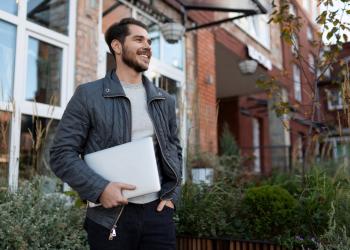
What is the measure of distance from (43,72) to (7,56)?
19.9 inches

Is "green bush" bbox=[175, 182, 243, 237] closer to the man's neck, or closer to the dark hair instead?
the man's neck

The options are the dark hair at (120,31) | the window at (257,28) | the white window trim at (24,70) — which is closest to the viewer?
the dark hair at (120,31)

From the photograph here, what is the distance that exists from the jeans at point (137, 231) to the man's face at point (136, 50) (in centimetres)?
62

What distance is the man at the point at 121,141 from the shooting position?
1535 millimetres

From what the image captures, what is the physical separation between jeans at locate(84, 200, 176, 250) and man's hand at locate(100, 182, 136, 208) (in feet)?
0.49

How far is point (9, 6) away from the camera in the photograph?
3988 millimetres

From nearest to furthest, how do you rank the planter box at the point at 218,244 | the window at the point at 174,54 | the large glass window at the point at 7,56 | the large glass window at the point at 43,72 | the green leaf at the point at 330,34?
the planter box at the point at 218,244 < the green leaf at the point at 330,34 < the large glass window at the point at 7,56 < the large glass window at the point at 43,72 < the window at the point at 174,54

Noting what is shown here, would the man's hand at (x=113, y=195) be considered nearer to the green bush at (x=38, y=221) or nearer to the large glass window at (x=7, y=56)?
the green bush at (x=38, y=221)

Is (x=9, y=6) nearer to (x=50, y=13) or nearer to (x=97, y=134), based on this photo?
(x=50, y=13)

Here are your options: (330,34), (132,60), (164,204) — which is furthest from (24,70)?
(330,34)

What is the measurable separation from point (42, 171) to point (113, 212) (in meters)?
2.71

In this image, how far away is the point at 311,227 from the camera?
125 inches

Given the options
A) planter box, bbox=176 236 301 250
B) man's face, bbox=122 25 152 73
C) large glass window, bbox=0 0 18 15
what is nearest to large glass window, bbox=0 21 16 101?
large glass window, bbox=0 0 18 15

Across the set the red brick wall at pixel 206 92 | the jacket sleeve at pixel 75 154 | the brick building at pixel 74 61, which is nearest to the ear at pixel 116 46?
the jacket sleeve at pixel 75 154
